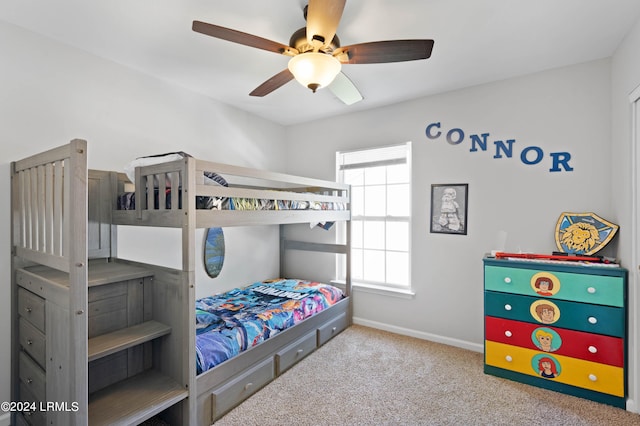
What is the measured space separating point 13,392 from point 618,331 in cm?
385

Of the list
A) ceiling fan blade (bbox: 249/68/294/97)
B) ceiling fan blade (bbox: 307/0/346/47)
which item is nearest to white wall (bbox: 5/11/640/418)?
ceiling fan blade (bbox: 249/68/294/97)

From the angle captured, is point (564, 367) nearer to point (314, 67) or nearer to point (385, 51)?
point (385, 51)

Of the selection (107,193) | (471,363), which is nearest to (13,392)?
(107,193)

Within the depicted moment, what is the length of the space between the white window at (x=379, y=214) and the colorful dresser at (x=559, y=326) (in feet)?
3.25

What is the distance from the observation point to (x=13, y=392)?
74.4 inches

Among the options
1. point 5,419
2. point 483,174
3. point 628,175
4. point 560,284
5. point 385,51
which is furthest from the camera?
point 483,174

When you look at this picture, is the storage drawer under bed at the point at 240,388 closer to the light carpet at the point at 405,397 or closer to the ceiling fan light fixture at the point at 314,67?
the light carpet at the point at 405,397

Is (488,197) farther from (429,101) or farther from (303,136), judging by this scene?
(303,136)

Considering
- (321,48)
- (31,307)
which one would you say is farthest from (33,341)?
(321,48)

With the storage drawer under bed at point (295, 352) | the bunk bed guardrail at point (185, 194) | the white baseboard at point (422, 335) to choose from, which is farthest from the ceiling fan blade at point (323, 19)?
the white baseboard at point (422, 335)

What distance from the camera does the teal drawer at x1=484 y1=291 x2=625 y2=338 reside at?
2.06m

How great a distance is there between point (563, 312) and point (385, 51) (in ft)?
7.10

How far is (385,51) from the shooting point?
5.35 feet

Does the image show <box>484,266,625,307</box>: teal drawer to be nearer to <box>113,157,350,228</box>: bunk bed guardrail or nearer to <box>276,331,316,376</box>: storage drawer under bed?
<box>276,331,316,376</box>: storage drawer under bed
